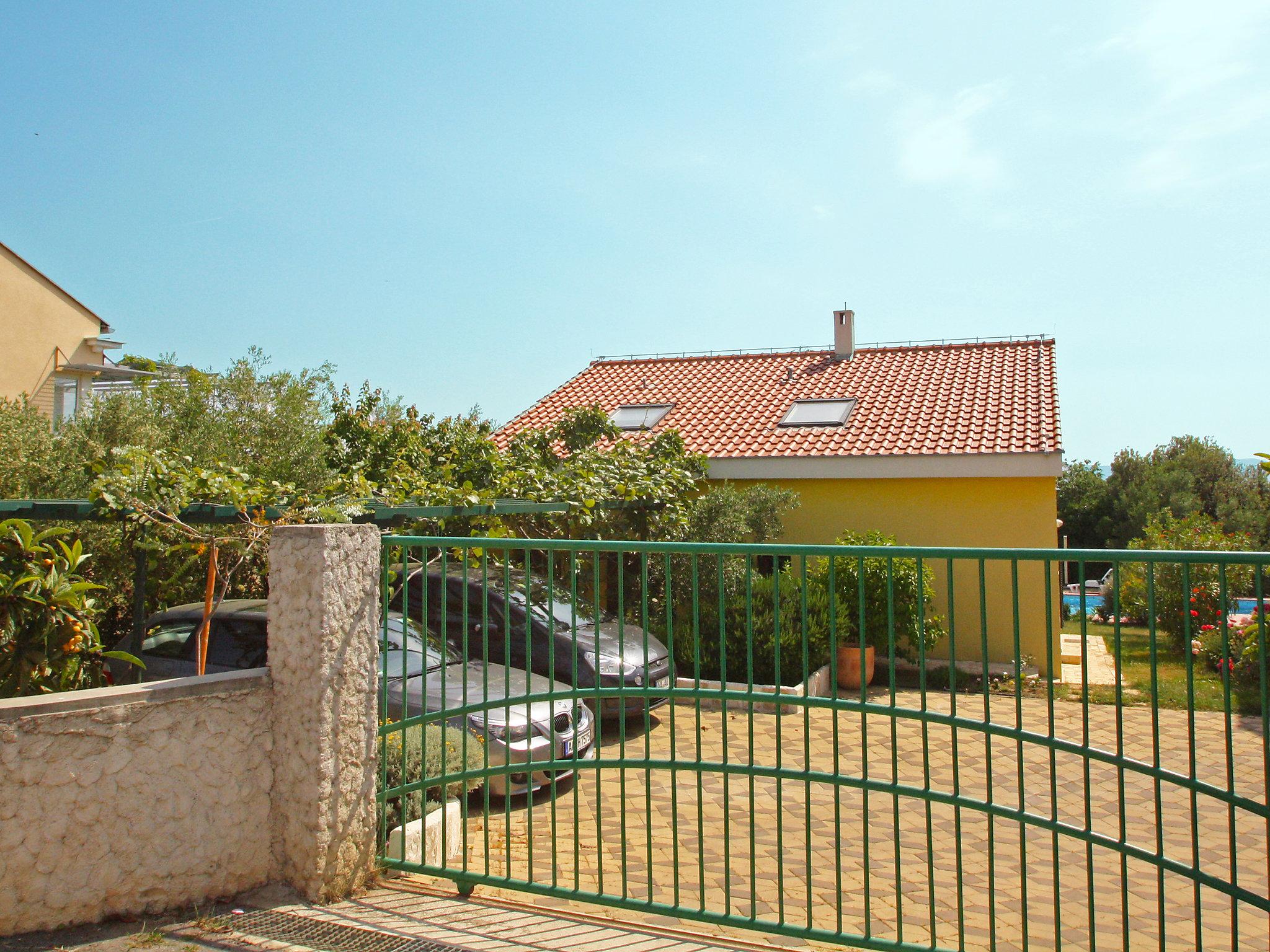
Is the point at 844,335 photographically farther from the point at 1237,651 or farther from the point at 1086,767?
the point at 1086,767

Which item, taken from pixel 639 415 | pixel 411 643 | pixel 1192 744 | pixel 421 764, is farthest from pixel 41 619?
pixel 639 415

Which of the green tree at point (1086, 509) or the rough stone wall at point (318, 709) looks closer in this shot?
the rough stone wall at point (318, 709)

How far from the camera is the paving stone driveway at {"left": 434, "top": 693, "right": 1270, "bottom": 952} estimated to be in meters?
3.86

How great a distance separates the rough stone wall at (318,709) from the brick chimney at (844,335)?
1699 cm

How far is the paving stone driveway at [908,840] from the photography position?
152 inches

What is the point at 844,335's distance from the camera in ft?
66.0

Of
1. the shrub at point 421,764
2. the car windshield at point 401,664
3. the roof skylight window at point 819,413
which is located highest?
the roof skylight window at point 819,413

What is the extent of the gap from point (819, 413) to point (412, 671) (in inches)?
463

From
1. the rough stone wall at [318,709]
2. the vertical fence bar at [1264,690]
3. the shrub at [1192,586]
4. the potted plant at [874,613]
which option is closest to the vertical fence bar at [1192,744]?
the vertical fence bar at [1264,690]

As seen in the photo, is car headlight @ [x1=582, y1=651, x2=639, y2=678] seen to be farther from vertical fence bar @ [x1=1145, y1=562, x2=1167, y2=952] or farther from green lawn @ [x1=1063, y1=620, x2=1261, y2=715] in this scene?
vertical fence bar @ [x1=1145, y1=562, x2=1167, y2=952]

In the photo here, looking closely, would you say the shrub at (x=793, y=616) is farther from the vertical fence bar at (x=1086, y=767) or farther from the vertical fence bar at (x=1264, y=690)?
the vertical fence bar at (x=1264, y=690)

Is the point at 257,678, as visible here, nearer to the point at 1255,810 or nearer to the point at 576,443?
the point at 1255,810

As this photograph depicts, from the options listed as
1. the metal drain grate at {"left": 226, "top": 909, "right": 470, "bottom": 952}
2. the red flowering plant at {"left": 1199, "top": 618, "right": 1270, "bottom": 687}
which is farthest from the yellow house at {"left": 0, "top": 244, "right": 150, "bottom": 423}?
the red flowering plant at {"left": 1199, "top": 618, "right": 1270, "bottom": 687}

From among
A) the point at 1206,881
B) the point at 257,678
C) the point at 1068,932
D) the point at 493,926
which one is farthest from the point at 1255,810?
the point at 257,678
